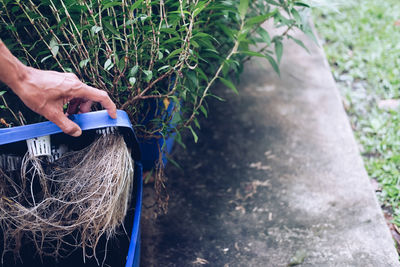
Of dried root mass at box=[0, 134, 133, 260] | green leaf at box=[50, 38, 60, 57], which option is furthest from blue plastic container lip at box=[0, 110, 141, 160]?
green leaf at box=[50, 38, 60, 57]

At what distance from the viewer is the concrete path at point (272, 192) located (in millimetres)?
1896

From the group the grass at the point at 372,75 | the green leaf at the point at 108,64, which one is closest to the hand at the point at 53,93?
the green leaf at the point at 108,64

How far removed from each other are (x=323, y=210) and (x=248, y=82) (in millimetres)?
1180

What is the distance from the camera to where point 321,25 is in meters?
3.45

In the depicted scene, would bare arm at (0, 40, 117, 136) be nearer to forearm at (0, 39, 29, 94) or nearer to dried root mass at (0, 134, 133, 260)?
forearm at (0, 39, 29, 94)

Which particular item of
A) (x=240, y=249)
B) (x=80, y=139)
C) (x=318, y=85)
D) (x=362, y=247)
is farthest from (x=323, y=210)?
(x=80, y=139)

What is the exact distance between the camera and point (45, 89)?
1.29 metres

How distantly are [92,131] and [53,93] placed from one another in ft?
1.09

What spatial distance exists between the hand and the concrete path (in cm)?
88

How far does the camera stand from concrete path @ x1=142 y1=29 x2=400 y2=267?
190cm

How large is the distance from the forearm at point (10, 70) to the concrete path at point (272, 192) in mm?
1041

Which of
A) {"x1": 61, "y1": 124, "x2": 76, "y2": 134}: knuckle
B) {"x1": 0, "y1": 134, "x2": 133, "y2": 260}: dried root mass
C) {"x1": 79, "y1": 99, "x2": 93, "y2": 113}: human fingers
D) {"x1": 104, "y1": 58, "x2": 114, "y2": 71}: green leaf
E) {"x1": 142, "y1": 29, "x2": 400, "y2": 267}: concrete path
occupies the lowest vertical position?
{"x1": 142, "y1": 29, "x2": 400, "y2": 267}: concrete path

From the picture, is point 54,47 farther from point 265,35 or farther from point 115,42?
point 265,35

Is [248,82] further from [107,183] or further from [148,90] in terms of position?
[107,183]
